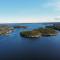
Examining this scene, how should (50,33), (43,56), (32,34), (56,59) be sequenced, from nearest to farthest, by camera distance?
1. (56,59)
2. (43,56)
3. (32,34)
4. (50,33)

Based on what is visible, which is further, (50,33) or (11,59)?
(50,33)

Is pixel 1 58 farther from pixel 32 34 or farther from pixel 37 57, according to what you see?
pixel 32 34

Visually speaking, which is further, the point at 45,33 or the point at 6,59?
the point at 45,33

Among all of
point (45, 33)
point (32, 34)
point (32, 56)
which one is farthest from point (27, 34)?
point (32, 56)

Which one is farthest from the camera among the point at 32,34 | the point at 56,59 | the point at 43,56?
the point at 32,34

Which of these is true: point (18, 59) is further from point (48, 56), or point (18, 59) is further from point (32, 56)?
point (48, 56)

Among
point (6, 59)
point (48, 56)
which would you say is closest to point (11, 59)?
point (6, 59)

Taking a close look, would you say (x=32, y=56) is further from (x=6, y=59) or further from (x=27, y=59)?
(x=6, y=59)

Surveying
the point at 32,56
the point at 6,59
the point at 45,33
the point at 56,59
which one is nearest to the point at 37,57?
the point at 32,56
